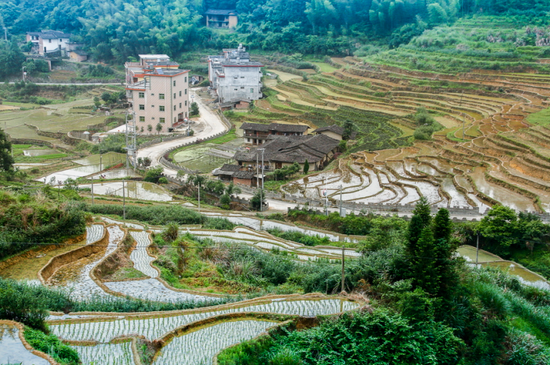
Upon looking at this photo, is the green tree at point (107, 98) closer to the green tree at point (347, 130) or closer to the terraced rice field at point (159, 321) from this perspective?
the green tree at point (347, 130)

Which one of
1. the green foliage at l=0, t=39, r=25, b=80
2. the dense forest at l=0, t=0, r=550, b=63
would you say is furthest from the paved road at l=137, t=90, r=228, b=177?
the green foliage at l=0, t=39, r=25, b=80

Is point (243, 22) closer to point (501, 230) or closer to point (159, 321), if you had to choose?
point (501, 230)

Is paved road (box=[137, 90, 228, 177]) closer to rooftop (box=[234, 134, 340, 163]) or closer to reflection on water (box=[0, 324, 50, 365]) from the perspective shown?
rooftop (box=[234, 134, 340, 163])

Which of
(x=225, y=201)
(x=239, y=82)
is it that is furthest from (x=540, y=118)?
(x=239, y=82)

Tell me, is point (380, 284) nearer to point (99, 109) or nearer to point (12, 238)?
point (12, 238)

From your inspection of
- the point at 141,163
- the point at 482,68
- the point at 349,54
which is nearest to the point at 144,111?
the point at 141,163

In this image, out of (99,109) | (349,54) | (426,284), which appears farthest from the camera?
(349,54)
